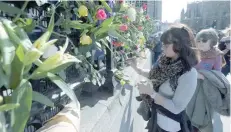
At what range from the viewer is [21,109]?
58 centimetres

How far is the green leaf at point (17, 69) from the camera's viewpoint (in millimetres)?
615

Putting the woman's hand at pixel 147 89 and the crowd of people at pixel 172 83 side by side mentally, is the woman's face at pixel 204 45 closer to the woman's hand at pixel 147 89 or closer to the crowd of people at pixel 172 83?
the crowd of people at pixel 172 83

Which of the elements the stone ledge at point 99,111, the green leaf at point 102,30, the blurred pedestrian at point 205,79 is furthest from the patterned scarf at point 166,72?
the blurred pedestrian at point 205,79

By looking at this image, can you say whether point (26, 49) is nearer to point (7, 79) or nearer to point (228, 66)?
point (7, 79)

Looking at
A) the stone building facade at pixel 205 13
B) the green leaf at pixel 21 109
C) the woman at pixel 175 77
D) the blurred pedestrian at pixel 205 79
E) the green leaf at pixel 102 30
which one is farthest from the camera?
the stone building facade at pixel 205 13

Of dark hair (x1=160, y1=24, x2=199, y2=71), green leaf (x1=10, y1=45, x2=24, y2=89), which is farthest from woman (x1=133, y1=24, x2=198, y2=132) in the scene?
green leaf (x1=10, y1=45, x2=24, y2=89)

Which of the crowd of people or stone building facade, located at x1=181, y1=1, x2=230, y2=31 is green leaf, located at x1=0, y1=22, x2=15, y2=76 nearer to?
the crowd of people

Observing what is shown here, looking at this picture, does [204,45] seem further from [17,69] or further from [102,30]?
[17,69]

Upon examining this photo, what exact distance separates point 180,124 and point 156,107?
0.81 feet

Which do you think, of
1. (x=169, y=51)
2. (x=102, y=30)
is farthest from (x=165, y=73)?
(x=102, y=30)

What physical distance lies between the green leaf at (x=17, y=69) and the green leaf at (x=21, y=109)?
40 millimetres

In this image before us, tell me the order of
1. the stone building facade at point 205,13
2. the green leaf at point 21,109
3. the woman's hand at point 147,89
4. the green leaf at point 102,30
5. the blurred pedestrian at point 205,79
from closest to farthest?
the green leaf at point 21,109 < the green leaf at point 102,30 < the woman's hand at point 147,89 < the blurred pedestrian at point 205,79 < the stone building facade at point 205,13

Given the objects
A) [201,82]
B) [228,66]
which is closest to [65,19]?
[201,82]

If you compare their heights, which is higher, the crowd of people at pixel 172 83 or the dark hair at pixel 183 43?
the dark hair at pixel 183 43
